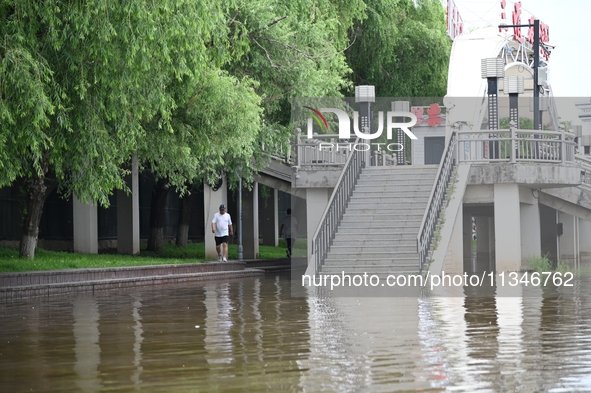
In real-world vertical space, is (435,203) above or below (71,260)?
above

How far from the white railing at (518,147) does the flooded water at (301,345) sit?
8.23 meters

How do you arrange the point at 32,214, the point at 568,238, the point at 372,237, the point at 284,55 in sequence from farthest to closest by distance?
the point at 568,238 < the point at 284,55 < the point at 32,214 < the point at 372,237

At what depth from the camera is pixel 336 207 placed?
1002 inches

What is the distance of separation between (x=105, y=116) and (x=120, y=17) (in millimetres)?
2302

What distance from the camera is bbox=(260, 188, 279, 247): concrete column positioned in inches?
1826

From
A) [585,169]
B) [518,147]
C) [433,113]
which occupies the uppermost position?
[433,113]

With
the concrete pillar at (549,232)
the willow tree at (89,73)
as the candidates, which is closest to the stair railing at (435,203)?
the willow tree at (89,73)

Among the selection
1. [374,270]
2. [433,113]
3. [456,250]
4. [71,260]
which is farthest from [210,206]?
[433,113]

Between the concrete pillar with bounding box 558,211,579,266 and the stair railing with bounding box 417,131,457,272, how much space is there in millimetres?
14395

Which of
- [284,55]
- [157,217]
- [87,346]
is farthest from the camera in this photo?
[157,217]

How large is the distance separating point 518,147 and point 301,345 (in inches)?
664

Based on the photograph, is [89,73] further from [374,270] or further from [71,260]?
[71,260]

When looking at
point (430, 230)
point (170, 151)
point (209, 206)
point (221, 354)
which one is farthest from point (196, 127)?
point (221, 354)

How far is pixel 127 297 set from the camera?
20.3 meters
